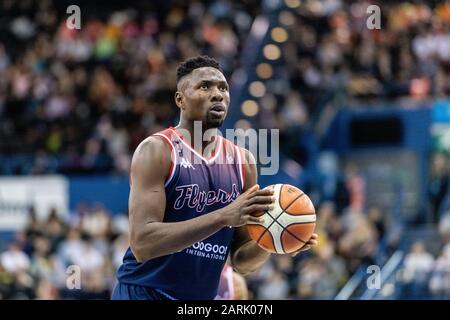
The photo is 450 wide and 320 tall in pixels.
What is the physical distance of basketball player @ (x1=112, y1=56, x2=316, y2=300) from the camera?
7.16 m

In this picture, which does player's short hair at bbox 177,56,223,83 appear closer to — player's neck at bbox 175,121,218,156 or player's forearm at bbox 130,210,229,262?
player's neck at bbox 175,121,218,156

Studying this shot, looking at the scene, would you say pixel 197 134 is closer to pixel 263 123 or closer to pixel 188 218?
pixel 188 218

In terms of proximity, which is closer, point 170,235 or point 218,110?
point 170,235

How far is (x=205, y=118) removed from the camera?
7.47 metres

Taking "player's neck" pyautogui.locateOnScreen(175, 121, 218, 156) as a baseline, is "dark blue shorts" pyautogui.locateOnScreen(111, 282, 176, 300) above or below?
below

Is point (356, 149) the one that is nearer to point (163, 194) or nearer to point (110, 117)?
point (110, 117)

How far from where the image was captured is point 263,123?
1850 centimetres

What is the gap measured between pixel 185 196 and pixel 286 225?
0.77m

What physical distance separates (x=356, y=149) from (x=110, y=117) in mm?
4900

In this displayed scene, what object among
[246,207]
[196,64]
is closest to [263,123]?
[196,64]

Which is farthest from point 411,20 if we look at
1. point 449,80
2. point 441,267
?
point 441,267

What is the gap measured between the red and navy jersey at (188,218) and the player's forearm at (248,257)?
255 mm

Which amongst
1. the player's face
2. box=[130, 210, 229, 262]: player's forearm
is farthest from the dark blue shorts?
the player's face

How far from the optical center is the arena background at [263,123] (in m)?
15.5
